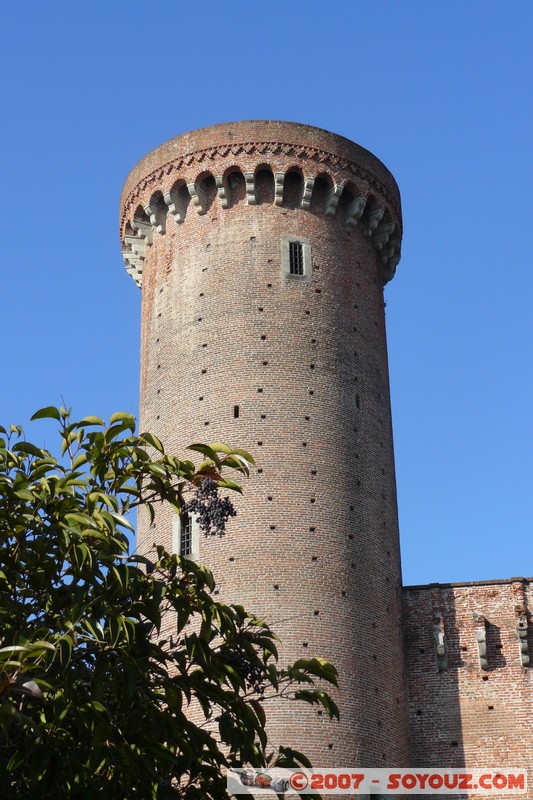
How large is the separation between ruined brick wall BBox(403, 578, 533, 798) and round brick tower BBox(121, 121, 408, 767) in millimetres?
710

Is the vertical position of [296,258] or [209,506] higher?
[296,258]

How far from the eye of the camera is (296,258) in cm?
2605

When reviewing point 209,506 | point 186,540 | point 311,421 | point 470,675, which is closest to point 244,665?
point 209,506

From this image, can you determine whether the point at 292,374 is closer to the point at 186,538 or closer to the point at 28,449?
the point at 186,538

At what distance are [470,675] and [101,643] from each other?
13.6 metres

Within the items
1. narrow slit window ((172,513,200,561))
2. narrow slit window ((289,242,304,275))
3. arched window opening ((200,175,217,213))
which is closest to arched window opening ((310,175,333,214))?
narrow slit window ((289,242,304,275))

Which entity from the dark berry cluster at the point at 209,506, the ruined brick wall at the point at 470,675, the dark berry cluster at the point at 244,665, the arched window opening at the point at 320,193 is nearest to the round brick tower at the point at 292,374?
the arched window opening at the point at 320,193

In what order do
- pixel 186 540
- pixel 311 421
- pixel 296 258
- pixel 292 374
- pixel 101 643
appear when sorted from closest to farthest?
pixel 101 643 → pixel 186 540 → pixel 311 421 → pixel 292 374 → pixel 296 258

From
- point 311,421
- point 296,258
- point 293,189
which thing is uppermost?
point 293,189

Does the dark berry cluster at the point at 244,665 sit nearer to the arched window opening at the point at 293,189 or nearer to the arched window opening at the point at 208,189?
the arched window opening at the point at 293,189

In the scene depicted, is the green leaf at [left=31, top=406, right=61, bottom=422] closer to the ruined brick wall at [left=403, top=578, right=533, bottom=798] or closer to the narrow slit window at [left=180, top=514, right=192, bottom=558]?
the narrow slit window at [left=180, top=514, right=192, bottom=558]

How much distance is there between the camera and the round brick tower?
22719 mm

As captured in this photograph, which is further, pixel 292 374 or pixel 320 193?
pixel 320 193

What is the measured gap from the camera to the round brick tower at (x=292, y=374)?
2272cm
